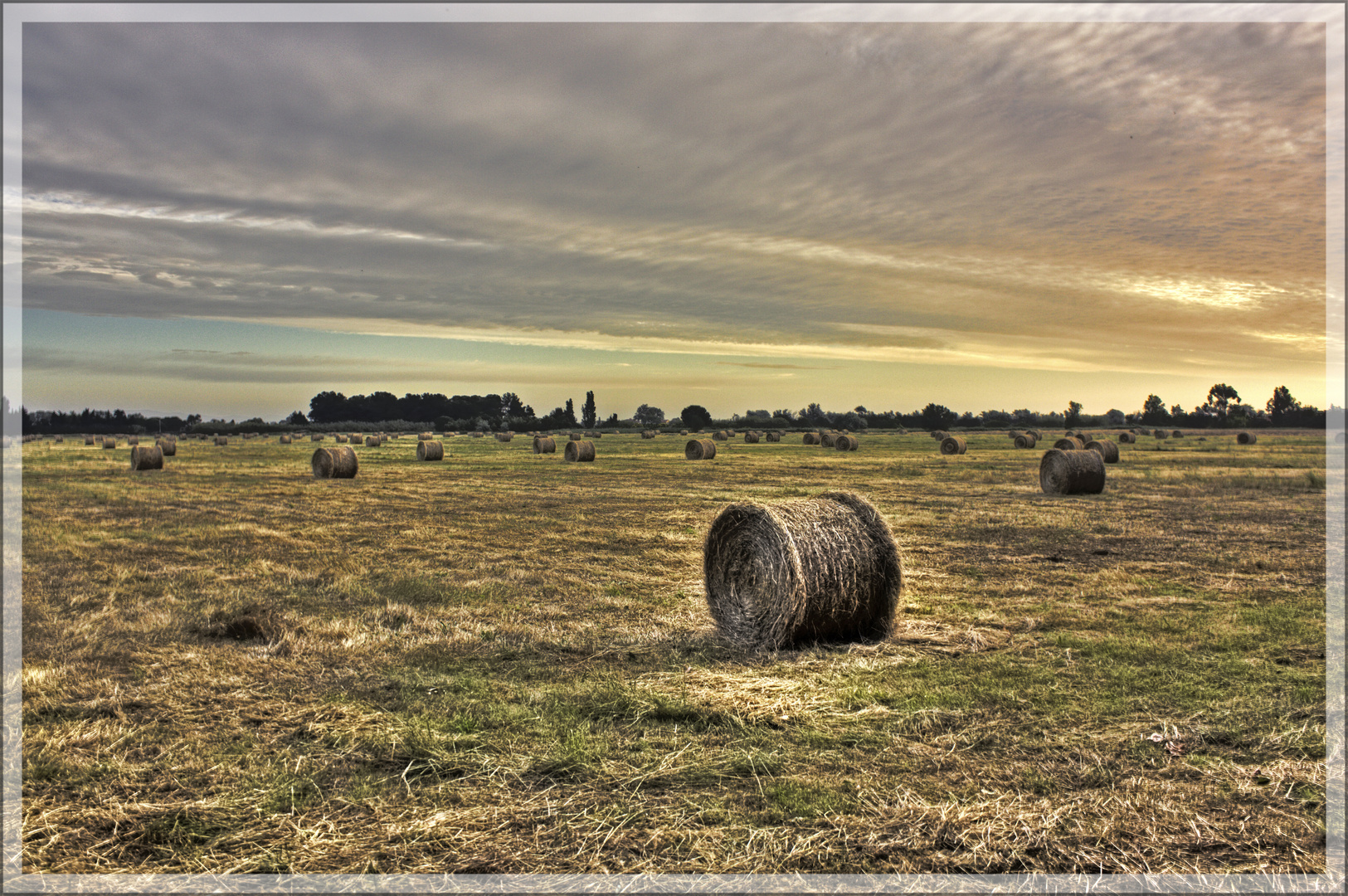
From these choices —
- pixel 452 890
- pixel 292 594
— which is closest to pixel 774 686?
pixel 452 890

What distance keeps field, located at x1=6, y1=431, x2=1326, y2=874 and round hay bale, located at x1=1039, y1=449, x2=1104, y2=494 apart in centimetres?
897

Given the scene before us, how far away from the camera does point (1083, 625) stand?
8977mm

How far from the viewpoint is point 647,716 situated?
6.31 m

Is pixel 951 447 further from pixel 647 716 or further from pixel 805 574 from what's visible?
pixel 647 716

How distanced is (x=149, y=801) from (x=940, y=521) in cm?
1632

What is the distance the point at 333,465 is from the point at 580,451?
540 inches

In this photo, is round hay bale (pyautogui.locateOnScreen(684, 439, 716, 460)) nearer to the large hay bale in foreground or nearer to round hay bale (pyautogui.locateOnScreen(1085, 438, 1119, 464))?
round hay bale (pyautogui.locateOnScreen(1085, 438, 1119, 464))

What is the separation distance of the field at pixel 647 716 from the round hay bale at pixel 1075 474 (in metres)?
8.97

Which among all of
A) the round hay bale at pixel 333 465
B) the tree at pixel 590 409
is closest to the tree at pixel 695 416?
the tree at pixel 590 409

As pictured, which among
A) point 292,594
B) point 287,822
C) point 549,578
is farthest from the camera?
point 549,578

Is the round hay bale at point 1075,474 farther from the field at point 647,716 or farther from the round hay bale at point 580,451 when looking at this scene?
the round hay bale at point 580,451

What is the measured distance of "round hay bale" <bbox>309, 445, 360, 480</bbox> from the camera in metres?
32.4

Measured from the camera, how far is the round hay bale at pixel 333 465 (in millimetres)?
32438

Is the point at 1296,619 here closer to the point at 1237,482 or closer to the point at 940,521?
the point at 940,521
